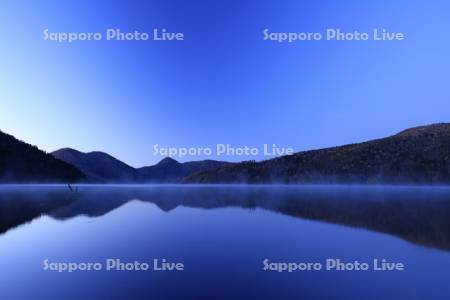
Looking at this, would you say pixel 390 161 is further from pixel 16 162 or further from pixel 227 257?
pixel 16 162

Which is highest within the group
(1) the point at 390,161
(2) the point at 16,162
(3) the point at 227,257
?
(2) the point at 16,162

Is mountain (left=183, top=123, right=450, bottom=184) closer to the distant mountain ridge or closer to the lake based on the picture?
the distant mountain ridge

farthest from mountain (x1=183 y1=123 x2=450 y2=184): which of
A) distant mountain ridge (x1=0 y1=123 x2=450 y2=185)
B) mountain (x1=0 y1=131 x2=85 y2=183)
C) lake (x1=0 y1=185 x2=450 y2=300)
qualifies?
lake (x1=0 y1=185 x2=450 y2=300)

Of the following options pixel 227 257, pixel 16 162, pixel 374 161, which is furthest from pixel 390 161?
Result: pixel 16 162

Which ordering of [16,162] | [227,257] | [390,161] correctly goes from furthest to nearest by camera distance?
[16,162] → [390,161] → [227,257]

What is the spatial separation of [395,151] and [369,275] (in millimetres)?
173609

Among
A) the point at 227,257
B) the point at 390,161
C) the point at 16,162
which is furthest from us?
the point at 16,162

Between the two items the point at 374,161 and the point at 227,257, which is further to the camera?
Answer: the point at 374,161

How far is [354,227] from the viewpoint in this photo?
2386cm

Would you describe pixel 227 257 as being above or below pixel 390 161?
below

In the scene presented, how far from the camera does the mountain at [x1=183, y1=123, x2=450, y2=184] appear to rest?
15325cm

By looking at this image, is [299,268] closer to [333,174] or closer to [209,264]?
[209,264]

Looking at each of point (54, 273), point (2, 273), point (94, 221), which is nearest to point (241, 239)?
point (54, 273)

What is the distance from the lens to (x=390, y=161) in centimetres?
16500
